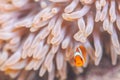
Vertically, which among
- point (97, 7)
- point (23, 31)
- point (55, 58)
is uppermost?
point (97, 7)

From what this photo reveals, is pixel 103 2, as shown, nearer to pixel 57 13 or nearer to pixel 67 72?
pixel 57 13

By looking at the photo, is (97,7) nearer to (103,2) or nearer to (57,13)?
(103,2)

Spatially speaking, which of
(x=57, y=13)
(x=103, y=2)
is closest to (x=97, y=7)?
(x=103, y=2)

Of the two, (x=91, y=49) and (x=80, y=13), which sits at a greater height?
(x=80, y=13)

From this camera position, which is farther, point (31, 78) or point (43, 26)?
point (31, 78)

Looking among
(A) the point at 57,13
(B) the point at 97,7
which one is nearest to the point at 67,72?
(A) the point at 57,13

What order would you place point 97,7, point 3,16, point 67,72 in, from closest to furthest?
1. point 97,7
2. point 3,16
3. point 67,72

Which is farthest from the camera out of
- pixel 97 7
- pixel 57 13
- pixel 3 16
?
pixel 3 16
